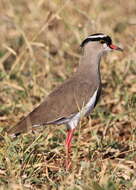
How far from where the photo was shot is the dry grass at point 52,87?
4508 mm

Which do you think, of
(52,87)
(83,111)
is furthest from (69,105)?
(52,87)

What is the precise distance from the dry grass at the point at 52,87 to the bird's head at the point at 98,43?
0.54 meters

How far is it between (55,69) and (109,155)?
79.8 inches

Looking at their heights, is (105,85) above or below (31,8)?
below

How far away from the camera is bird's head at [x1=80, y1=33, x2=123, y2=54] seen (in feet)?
18.7

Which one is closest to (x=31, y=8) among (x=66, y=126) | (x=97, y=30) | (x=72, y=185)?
(x=97, y=30)

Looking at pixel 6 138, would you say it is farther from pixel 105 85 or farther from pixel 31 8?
pixel 31 8

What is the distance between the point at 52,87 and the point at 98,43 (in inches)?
43.6

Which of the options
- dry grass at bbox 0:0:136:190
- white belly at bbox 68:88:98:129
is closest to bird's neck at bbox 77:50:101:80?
white belly at bbox 68:88:98:129

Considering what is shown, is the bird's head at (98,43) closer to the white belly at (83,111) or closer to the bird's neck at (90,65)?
the bird's neck at (90,65)

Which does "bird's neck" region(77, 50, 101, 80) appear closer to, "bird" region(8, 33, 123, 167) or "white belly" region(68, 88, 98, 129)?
"bird" region(8, 33, 123, 167)

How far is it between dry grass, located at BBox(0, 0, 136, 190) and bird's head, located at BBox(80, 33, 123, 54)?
0.54 m

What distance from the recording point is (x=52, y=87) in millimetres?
6703

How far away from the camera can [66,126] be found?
5.45m
